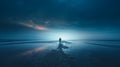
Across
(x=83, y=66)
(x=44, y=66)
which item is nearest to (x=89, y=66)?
(x=83, y=66)

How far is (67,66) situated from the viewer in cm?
3822

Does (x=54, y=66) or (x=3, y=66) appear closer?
(x=54, y=66)

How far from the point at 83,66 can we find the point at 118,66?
11.9 meters

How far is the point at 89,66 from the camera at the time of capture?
40.0 m

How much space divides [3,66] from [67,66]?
20.9 meters

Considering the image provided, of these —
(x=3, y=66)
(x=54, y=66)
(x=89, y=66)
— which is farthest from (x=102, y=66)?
(x=3, y=66)

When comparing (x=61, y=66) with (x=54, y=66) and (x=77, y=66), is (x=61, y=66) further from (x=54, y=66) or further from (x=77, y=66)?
(x=77, y=66)

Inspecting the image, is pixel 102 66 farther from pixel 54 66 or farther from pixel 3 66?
pixel 3 66

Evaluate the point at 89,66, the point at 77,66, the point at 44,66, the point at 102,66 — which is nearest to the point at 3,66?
the point at 44,66

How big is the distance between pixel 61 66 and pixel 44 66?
19.3 ft

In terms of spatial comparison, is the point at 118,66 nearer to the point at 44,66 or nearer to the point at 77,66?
the point at 77,66

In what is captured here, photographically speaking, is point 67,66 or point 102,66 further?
point 102,66

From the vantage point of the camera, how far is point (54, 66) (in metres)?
38.6

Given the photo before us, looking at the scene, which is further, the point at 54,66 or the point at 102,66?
the point at 102,66
